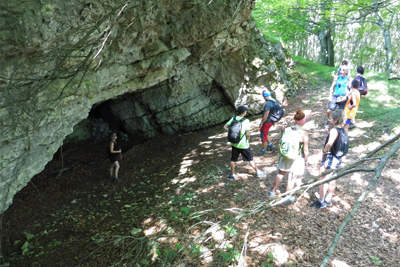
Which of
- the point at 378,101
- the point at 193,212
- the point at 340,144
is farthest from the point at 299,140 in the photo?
the point at 378,101

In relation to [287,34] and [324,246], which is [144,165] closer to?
[324,246]

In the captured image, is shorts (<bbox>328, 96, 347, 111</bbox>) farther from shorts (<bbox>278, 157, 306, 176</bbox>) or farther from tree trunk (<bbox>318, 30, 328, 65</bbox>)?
tree trunk (<bbox>318, 30, 328, 65</bbox>)

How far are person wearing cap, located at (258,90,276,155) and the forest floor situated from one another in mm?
324

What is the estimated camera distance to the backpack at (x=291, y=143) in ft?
14.4

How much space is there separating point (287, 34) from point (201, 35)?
901cm

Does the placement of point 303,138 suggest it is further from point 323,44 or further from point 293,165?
point 323,44

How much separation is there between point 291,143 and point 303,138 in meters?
0.27

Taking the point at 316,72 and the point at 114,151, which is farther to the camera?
the point at 316,72

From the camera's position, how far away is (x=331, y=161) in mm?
4344

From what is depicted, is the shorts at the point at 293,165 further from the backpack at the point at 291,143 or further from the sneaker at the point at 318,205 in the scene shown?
the sneaker at the point at 318,205

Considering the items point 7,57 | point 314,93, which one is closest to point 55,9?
point 7,57

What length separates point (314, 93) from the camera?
1136 centimetres

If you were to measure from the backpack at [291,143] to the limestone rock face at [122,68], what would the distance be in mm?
1757

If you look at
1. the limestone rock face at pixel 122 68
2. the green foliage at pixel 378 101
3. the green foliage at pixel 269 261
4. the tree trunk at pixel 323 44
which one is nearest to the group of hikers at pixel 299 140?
the green foliage at pixel 378 101
